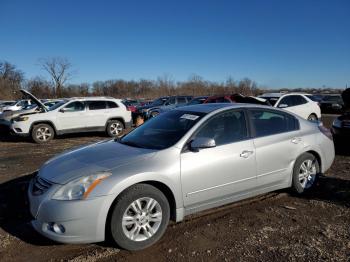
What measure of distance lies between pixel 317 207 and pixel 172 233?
7.25ft

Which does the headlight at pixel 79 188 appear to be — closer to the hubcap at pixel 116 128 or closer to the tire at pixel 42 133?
the tire at pixel 42 133

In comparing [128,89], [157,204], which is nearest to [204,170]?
[157,204]

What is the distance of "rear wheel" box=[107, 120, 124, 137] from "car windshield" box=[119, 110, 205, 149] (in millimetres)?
8723

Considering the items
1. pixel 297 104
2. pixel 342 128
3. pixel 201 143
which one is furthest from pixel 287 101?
pixel 201 143

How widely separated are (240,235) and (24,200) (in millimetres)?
3393

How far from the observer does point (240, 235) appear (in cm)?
386

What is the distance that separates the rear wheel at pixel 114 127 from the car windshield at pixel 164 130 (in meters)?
8.72

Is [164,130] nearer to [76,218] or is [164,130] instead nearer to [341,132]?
[76,218]

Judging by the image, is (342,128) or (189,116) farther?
(342,128)

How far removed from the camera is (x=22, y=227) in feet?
13.7

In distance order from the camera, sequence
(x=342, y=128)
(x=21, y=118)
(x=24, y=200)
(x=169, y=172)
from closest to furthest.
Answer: (x=169, y=172) → (x=24, y=200) → (x=342, y=128) → (x=21, y=118)

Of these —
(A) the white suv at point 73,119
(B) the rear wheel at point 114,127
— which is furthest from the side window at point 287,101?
(B) the rear wheel at point 114,127

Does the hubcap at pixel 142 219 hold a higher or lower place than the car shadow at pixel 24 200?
higher

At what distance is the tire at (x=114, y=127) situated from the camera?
531 inches
